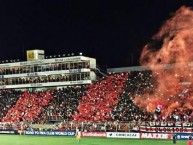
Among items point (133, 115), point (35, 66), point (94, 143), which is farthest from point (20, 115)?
point (94, 143)

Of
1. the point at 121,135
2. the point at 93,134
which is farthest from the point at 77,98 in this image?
the point at 121,135

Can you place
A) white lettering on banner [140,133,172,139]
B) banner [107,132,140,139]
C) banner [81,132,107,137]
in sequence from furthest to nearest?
1. banner [81,132,107,137]
2. banner [107,132,140,139]
3. white lettering on banner [140,133,172,139]

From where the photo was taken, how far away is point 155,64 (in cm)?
7981

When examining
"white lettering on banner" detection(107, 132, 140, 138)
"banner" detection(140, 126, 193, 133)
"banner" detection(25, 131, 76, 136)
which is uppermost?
"banner" detection(140, 126, 193, 133)

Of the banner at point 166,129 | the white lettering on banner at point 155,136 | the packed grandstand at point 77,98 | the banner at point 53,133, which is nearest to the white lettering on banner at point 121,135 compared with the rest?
the white lettering on banner at point 155,136

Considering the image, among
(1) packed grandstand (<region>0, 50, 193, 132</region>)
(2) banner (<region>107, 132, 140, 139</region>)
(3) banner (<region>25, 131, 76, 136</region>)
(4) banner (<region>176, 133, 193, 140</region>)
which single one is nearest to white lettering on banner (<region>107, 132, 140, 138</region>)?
(2) banner (<region>107, 132, 140, 139</region>)

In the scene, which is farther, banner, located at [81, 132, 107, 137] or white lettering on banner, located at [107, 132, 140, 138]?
banner, located at [81, 132, 107, 137]

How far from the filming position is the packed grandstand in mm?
62438

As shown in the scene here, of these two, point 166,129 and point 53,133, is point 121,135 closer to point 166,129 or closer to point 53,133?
point 166,129

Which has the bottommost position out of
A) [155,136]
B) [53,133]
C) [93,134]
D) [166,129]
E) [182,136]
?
[53,133]

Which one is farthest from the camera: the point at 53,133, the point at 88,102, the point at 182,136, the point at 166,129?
the point at 88,102

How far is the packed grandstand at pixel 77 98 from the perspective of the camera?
2458 inches

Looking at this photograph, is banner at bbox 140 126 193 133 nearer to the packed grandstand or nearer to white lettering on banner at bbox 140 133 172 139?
the packed grandstand

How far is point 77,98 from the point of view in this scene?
256ft
